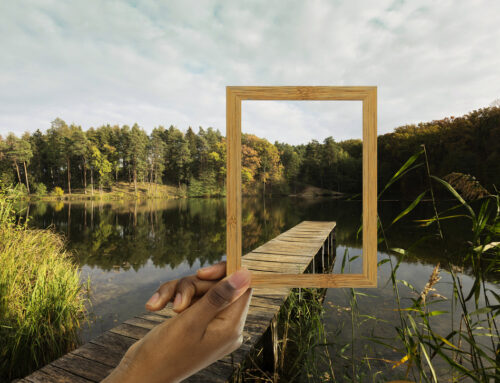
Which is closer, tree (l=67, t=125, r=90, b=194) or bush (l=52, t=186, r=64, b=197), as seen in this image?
bush (l=52, t=186, r=64, b=197)

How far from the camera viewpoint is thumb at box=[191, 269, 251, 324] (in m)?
0.74

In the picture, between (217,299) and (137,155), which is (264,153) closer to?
(217,299)

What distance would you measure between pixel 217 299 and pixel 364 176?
2.13 feet

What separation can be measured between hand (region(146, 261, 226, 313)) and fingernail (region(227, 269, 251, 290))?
71 mm

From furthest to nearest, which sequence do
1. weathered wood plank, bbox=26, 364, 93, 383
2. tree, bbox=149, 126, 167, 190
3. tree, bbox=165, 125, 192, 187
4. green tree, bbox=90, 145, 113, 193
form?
tree, bbox=149, 126, 167, 190
green tree, bbox=90, 145, 113, 193
tree, bbox=165, 125, 192, 187
weathered wood plank, bbox=26, 364, 93, 383

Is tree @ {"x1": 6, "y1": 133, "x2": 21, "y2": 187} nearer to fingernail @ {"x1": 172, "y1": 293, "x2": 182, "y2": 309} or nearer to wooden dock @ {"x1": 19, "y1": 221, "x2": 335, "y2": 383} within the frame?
wooden dock @ {"x1": 19, "y1": 221, "x2": 335, "y2": 383}

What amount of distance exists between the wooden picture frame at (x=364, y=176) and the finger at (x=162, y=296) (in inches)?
7.7

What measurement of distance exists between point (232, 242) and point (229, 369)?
74.9 inches

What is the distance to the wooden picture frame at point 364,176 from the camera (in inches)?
33.6

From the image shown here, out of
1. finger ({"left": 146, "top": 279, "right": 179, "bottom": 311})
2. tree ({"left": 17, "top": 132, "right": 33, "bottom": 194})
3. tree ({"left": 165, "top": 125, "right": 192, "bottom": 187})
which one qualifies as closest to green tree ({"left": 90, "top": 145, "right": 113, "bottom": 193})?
tree ({"left": 17, "top": 132, "right": 33, "bottom": 194})

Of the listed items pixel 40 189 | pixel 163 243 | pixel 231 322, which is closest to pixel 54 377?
pixel 231 322

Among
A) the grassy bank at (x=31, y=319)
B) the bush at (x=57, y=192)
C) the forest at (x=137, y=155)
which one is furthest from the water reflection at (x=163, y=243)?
the bush at (x=57, y=192)

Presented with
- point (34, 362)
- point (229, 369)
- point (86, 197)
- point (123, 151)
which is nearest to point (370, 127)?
→ point (229, 369)

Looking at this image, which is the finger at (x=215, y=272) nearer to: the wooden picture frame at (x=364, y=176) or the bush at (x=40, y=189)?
the wooden picture frame at (x=364, y=176)
